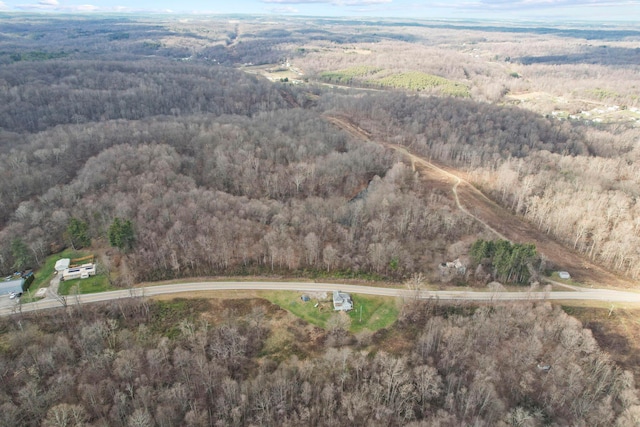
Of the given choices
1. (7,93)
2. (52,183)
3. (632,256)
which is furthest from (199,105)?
(632,256)

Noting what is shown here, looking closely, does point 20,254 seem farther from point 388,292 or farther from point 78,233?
point 388,292

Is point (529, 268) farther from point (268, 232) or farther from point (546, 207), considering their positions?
point (268, 232)

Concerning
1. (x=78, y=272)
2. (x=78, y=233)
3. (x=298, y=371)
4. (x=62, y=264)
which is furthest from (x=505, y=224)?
(x=62, y=264)

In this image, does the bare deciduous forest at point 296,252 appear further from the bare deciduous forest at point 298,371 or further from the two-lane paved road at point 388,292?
the two-lane paved road at point 388,292

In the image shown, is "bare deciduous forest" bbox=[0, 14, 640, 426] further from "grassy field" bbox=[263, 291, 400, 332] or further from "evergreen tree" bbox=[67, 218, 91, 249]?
"grassy field" bbox=[263, 291, 400, 332]

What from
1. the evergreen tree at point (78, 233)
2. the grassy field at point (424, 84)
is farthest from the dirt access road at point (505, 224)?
the grassy field at point (424, 84)

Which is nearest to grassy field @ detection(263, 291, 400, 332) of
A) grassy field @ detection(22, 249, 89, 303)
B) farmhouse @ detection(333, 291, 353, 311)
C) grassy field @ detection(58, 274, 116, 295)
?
farmhouse @ detection(333, 291, 353, 311)
